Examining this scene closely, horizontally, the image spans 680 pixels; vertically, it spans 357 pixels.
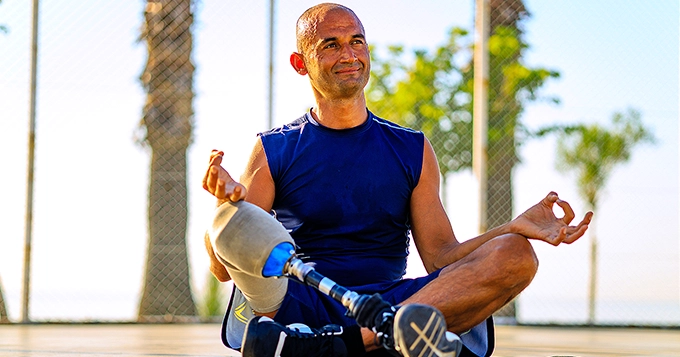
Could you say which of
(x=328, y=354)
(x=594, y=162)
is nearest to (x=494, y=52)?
(x=594, y=162)

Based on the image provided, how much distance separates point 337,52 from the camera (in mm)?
2814

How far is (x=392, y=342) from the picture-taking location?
6.83 ft

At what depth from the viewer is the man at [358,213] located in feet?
8.23

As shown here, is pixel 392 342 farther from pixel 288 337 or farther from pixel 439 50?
pixel 439 50

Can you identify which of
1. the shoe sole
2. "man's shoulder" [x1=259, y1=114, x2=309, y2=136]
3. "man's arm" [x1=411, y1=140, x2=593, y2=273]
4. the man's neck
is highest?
the man's neck

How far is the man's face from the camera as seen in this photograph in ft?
9.23

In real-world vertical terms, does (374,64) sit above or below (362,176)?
above

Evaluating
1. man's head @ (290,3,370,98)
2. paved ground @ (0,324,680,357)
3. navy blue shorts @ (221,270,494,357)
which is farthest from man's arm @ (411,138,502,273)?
paved ground @ (0,324,680,357)

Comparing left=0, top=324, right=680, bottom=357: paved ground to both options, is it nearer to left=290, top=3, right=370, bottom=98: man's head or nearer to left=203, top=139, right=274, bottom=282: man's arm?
left=203, top=139, right=274, bottom=282: man's arm

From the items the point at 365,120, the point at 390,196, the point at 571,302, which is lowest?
the point at 571,302

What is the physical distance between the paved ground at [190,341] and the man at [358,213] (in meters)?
0.87

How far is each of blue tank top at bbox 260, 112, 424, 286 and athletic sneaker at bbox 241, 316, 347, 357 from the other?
1.47 feet

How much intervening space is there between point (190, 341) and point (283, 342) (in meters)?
2.18

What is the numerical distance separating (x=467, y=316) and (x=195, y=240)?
3.91 m
